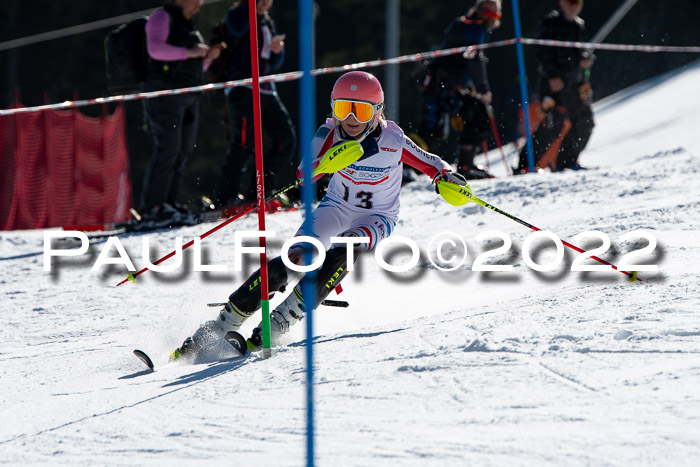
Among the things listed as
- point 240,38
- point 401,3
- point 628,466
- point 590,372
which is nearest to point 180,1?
point 240,38

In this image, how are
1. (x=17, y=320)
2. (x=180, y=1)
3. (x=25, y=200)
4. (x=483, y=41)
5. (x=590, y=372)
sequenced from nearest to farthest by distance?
(x=590, y=372), (x=17, y=320), (x=180, y=1), (x=483, y=41), (x=25, y=200)

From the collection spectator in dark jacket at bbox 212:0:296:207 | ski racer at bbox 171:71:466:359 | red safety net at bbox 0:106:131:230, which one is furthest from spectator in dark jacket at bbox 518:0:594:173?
red safety net at bbox 0:106:131:230

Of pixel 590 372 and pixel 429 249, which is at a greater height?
pixel 429 249

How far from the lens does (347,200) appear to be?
5.07 m

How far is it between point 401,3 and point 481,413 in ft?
67.0

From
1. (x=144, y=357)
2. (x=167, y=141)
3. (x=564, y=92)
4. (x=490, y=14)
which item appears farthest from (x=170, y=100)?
(x=564, y=92)

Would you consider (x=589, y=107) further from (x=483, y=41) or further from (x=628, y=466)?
(x=628, y=466)

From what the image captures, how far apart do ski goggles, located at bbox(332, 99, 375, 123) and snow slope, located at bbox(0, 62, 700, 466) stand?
43.4 inches

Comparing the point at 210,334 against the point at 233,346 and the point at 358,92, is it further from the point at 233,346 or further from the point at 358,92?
the point at 358,92

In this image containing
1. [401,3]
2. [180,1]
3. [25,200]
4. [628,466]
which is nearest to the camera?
[628,466]

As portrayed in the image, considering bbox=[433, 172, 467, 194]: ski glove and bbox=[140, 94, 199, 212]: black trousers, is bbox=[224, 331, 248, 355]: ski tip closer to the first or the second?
bbox=[433, 172, 467, 194]: ski glove

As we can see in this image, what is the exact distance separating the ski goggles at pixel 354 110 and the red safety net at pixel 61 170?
8493mm

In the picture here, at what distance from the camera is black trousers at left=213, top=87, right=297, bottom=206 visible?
785 cm

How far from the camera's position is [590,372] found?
347 cm
